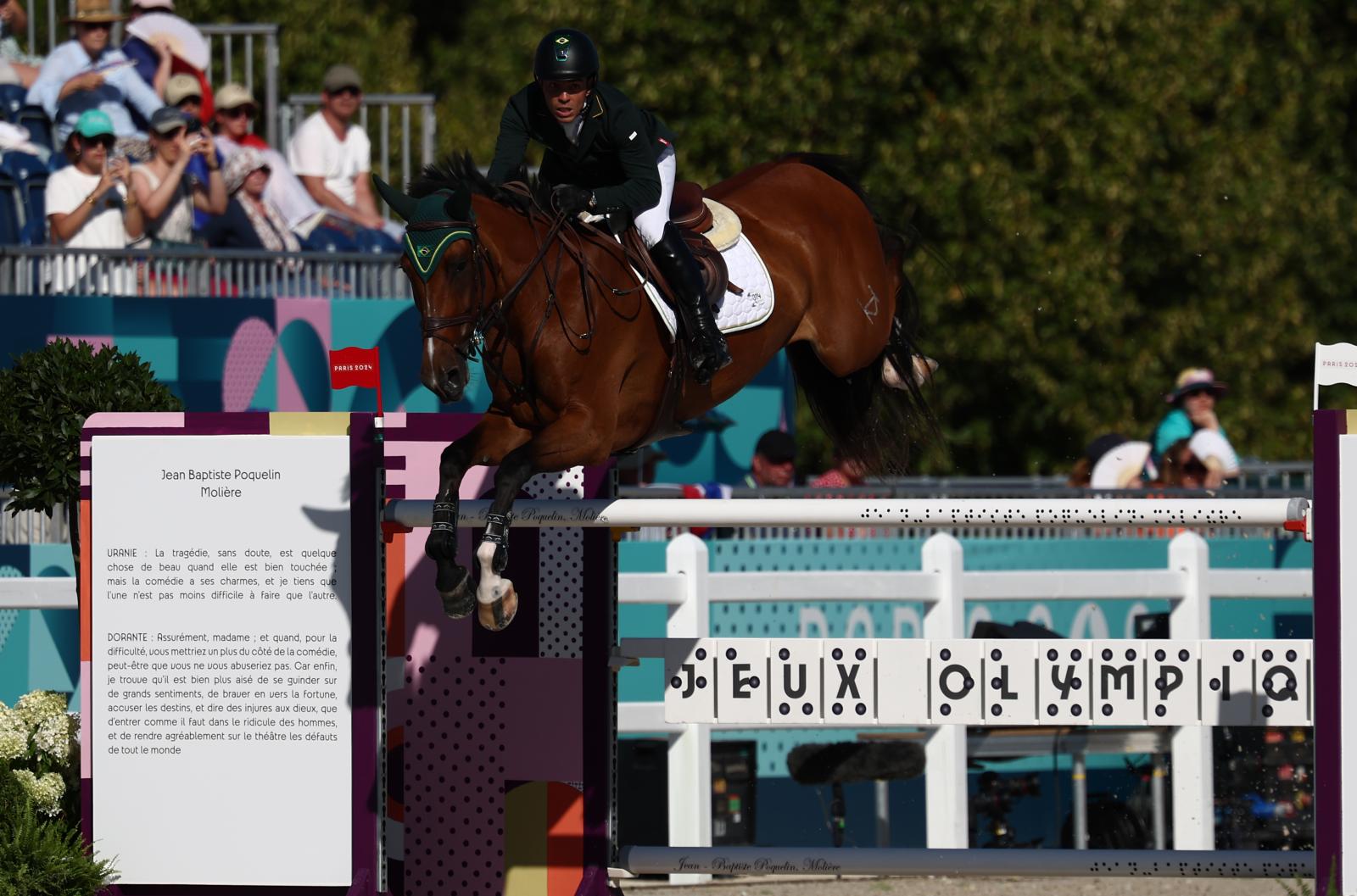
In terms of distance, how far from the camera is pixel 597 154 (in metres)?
5.23

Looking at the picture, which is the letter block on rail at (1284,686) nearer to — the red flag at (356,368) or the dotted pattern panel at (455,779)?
the dotted pattern panel at (455,779)

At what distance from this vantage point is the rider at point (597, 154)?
16.4 feet

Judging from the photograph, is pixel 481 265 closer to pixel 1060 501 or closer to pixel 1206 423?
pixel 1060 501

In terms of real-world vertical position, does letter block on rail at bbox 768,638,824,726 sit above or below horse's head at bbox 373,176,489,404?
below

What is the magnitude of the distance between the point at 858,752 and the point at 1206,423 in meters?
4.07

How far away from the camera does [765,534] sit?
8516 mm

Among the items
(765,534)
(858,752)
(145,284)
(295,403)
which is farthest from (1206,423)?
(145,284)

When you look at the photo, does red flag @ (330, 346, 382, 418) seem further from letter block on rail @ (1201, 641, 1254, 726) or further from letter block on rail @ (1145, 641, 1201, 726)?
letter block on rail @ (1201, 641, 1254, 726)

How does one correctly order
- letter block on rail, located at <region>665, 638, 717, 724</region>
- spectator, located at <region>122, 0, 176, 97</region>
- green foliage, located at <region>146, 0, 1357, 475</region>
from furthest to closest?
1. green foliage, located at <region>146, 0, 1357, 475</region>
2. spectator, located at <region>122, 0, 176, 97</region>
3. letter block on rail, located at <region>665, 638, 717, 724</region>

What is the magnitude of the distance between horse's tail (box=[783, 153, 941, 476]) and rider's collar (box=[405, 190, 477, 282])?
175cm

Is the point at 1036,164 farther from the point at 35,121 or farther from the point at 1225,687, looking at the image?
the point at 1225,687

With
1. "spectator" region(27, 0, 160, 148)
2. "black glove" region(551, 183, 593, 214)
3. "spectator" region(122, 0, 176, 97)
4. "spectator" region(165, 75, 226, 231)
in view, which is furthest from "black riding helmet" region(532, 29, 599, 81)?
"spectator" region(122, 0, 176, 97)

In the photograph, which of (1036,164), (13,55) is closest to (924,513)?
(13,55)

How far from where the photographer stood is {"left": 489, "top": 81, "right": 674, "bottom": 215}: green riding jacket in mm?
5105
